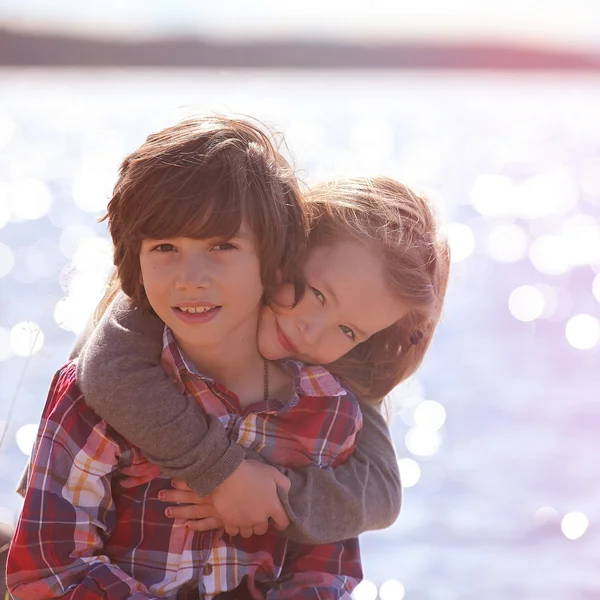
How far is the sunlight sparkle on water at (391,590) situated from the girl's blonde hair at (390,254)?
93cm

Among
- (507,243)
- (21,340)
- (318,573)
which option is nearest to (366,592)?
(318,573)

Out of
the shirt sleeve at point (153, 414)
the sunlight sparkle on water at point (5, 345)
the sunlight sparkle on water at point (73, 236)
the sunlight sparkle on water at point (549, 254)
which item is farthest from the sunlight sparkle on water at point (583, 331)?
the shirt sleeve at point (153, 414)

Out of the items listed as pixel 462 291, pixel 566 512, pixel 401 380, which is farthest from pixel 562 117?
pixel 401 380

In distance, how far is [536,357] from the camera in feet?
16.5

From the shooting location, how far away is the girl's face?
2.31 metres

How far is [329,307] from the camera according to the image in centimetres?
233

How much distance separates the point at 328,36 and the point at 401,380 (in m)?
7.31

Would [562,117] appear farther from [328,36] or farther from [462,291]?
[462,291]

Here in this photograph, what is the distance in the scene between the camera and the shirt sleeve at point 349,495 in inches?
89.8

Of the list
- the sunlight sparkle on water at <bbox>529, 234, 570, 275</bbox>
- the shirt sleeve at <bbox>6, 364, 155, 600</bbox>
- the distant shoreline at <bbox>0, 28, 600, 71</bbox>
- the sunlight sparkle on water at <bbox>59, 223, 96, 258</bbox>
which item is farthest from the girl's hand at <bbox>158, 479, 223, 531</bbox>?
the distant shoreline at <bbox>0, 28, 600, 71</bbox>

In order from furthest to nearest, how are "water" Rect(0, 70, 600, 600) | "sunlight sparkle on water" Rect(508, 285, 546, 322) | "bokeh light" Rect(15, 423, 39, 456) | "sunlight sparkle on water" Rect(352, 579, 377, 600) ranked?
"sunlight sparkle on water" Rect(508, 285, 546, 322) < "bokeh light" Rect(15, 423, 39, 456) < "water" Rect(0, 70, 600, 600) < "sunlight sparkle on water" Rect(352, 579, 377, 600)

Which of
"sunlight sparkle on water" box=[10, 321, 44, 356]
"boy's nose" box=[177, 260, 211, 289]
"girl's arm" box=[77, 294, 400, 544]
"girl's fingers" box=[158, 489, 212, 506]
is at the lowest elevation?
"girl's fingers" box=[158, 489, 212, 506]

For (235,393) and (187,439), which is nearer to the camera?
(187,439)

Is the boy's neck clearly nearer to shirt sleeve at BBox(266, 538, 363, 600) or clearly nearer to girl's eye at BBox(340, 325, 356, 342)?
girl's eye at BBox(340, 325, 356, 342)
